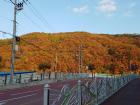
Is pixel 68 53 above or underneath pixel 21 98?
above

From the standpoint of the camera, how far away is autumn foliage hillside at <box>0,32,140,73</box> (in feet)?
417

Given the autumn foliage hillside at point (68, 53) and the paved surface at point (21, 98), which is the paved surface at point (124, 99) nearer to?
the paved surface at point (21, 98)

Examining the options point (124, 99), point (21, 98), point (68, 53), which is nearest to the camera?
point (124, 99)

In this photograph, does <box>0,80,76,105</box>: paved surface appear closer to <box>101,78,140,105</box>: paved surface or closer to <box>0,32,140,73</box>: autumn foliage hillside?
<box>101,78,140,105</box>: paved surface

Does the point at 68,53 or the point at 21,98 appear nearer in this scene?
the point at 21,98

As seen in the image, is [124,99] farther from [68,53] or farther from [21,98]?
[68,53]

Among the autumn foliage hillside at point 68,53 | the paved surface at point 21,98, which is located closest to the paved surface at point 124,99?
the paved surface at point 21,98

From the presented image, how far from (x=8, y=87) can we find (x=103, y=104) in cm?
1960

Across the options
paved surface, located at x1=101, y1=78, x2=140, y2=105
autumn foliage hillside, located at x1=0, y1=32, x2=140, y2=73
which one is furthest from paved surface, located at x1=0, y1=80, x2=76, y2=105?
autumn foliage hillside, located at x1=0, y1=32, x2=140, y2=73

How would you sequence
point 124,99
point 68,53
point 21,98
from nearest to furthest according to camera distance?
point 124,99 → point 21,98 → point 68,53

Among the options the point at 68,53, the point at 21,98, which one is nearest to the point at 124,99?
the point at 21,98

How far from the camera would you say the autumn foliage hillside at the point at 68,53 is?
127100 mm

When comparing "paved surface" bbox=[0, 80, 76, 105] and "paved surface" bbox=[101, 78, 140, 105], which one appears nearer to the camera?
"paved surface" bbox=[101, 78, 140, 105]

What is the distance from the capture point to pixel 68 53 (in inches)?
5669
